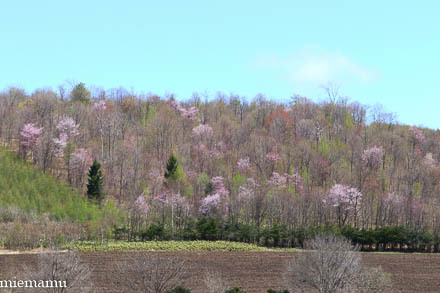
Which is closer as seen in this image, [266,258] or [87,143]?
[266,258]

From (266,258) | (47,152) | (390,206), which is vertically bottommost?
(266,258)

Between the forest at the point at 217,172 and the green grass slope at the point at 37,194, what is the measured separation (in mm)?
282

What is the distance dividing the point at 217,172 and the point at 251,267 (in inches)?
1612

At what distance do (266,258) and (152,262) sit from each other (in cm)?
2031

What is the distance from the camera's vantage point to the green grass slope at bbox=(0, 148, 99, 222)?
213ft

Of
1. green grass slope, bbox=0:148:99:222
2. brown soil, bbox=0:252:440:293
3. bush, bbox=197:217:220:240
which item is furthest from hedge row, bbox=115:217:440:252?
green grass slope, bbox=0:148:99:222

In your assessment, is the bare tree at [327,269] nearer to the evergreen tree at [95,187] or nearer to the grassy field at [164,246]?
the grassy field at [164,246]

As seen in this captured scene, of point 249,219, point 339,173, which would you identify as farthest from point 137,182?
point 339,173

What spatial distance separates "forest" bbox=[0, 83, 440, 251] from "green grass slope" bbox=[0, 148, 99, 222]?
0.92ft

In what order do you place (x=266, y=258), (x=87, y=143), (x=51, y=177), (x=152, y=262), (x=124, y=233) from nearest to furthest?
(x=152, y=262) < (x=266, y=258) < (x=124, y=233) < (x=51, y=177) < (x=87, y=143)

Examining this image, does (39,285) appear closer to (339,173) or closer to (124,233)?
(124,233)

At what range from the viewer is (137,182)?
266 feet

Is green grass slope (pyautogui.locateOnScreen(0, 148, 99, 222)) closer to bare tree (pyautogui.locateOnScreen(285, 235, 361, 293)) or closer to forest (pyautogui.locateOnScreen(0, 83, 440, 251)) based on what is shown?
forest (pyautogui.locateOnScreen(0, 83, 440, 251))

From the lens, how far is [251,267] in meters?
43.3
